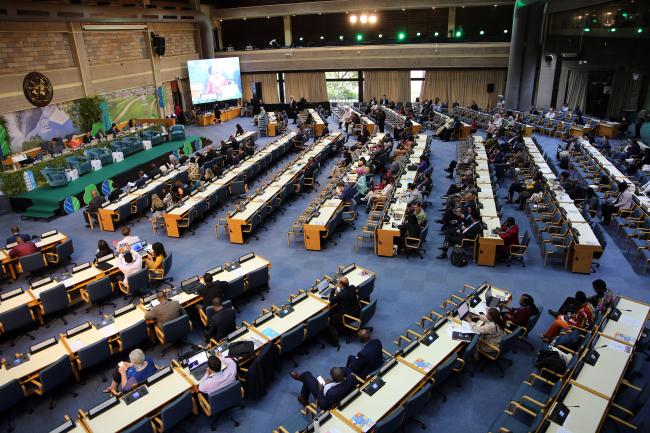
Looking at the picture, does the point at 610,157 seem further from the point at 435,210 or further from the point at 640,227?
the point at 435,210

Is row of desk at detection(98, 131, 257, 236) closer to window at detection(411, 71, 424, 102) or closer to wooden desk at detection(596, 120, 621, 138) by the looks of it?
wooden desk at detection(596, 120, 621, 138)

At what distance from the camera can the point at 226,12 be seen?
3141 centimetres

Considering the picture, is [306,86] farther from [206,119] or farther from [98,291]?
[98,291]

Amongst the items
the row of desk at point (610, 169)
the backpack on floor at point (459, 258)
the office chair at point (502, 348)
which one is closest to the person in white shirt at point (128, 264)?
the office chair at point (502, 348)

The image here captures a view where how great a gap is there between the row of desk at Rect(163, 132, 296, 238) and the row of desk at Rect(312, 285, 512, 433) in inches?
326

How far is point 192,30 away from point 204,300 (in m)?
26.9

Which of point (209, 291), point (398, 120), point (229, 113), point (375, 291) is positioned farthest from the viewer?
point (229, 113)

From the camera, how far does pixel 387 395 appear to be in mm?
6020

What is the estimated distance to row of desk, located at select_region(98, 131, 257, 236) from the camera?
1350cm

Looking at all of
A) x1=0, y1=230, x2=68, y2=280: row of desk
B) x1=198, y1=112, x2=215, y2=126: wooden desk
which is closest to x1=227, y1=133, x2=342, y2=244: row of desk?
x1=0, y1=230, x2=68, y2=280: row of desk

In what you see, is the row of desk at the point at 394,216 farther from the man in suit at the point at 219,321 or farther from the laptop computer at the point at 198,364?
the laptop computer at the point at 198,364

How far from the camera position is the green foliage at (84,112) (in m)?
20.8

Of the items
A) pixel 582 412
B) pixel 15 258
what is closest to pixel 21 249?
pixel 15 258

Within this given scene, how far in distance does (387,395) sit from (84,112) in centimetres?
2070
